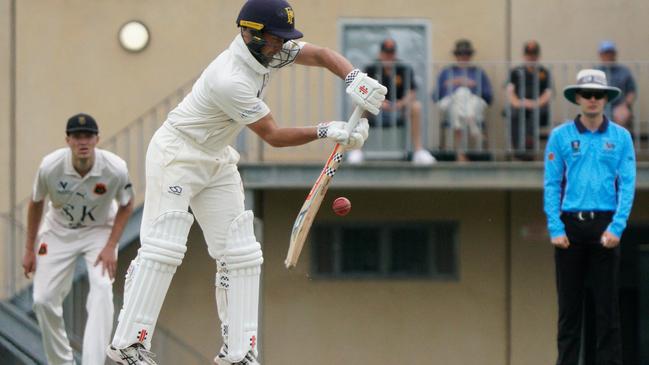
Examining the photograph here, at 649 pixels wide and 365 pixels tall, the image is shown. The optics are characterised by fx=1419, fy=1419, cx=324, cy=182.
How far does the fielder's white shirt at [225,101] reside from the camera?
7.39m

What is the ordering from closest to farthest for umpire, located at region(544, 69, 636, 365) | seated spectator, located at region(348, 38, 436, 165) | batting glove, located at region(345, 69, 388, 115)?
batting glove, located at region(345, 69, 388, 115) < umpire, located at region(544, 69, 636, 365) < seated spectator, located at region(348, 38, 436, 165)

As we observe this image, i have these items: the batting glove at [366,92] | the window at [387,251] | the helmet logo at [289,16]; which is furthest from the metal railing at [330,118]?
the batting glove at [366,92]

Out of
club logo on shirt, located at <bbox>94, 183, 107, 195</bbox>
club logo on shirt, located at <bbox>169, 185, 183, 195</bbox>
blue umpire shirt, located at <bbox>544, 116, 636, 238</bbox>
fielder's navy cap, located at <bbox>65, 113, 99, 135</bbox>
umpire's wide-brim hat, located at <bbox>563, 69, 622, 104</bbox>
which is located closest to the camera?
club logo on shirt, located at <bbox>169, 185, 183, 195</bbox>

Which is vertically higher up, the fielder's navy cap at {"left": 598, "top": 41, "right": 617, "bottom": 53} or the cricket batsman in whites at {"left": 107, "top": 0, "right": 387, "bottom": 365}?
the fielder's navy cap at {"left": 598, "top": 41, "right": 617, "bottom": 53}

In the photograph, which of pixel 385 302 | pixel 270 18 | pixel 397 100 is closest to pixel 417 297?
pixel 385 302

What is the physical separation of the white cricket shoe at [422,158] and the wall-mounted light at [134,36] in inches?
119

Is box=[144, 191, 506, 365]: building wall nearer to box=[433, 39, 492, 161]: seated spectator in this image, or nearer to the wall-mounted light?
box=[433, 39, 492, 161]: seated spectator

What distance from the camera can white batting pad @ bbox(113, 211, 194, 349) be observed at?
7.47 metres

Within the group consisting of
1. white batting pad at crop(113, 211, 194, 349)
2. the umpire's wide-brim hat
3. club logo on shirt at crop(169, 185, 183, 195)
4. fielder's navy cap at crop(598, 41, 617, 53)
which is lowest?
white batting pad at crop(113, 211, 194, 349)

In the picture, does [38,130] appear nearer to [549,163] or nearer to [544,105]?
[544,105]

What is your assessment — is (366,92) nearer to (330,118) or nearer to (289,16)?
(289,16)

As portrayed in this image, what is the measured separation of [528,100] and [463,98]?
2.00 ft

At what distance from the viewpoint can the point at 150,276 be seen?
24.6ft

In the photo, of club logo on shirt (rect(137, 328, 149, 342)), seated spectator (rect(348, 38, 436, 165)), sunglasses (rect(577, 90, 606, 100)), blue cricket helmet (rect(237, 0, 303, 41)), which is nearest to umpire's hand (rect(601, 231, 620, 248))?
sunglasses (rect(577, 90, 606, 100))
